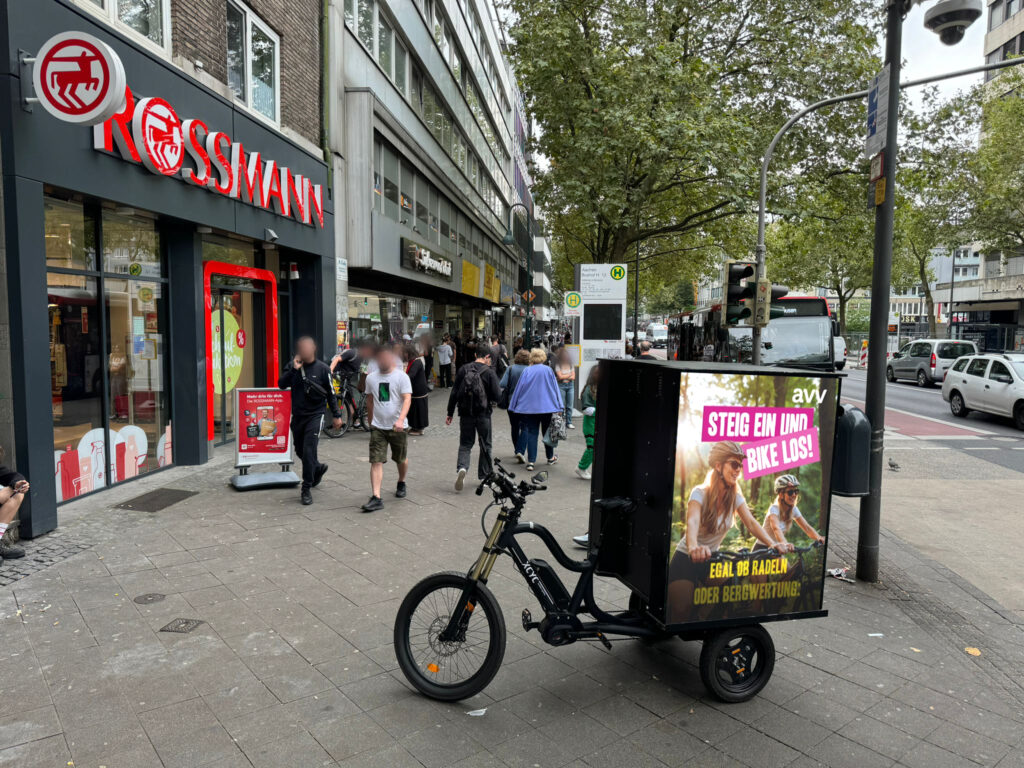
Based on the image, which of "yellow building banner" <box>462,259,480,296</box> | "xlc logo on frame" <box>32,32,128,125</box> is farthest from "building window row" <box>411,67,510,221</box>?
"xlc logo on frame" <box>32,32,128,125</box>

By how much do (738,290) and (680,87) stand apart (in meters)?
10.4

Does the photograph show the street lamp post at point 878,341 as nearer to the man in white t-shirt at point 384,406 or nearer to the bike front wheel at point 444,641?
the bike front wheel at point 444,641

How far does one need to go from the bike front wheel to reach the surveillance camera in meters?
5.74

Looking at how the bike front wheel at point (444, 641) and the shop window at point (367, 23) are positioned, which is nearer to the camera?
the bike front wheel at point (444, 641)

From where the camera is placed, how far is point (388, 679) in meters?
3.89

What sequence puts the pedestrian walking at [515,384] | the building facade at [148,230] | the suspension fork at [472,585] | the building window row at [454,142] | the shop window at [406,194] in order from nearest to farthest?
the suspension fork at [472,585] < the building facade at [148,230] < the pedestrian walking at [515,384] < the shop window at [406,194] < the building window row at [454,142]

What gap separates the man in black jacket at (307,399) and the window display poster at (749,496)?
511 cm

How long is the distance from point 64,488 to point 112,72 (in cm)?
397

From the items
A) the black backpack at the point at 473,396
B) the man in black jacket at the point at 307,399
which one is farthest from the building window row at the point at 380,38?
the man in black jacket at the point at 307,399

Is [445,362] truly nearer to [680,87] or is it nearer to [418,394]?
[680,87]

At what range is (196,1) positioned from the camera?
9.13 meters

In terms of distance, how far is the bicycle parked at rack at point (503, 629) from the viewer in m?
3.60

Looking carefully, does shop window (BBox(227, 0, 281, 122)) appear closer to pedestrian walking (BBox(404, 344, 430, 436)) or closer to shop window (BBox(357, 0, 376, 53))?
shop window (BBox(357, 0, 376, 53))

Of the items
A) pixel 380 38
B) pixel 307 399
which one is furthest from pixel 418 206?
pixel 307 399
